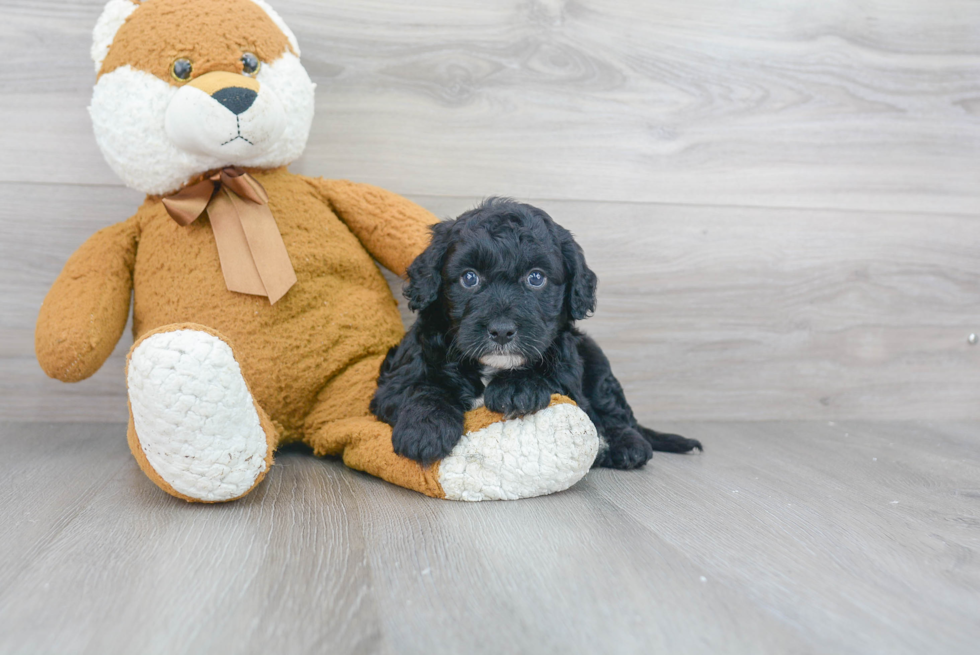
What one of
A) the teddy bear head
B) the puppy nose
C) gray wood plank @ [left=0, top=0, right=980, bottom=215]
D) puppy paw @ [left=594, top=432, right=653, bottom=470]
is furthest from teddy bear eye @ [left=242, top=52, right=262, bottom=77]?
puppy paw @ [left=594, top=432, right=653, bottom=470]

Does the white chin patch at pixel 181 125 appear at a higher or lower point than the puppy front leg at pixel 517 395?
higher

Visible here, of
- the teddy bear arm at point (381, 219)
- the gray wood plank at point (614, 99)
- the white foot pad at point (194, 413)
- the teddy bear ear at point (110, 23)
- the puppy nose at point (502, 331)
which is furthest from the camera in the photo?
the gray wood plank at point (614, 99)

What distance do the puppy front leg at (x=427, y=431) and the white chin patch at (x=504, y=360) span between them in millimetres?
109

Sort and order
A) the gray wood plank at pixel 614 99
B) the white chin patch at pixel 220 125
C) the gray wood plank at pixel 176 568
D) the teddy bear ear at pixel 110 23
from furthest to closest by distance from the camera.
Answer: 1. the gray wood plank at pixel 614 99
2. the teddy bear ear at pixel 110 23
3. the white chin patch at pixel 220 125
4. the gray wood plank at pixel 176 568

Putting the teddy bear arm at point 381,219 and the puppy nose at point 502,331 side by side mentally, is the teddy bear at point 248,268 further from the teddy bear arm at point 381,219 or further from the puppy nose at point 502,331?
the puppy nose at point 502,331

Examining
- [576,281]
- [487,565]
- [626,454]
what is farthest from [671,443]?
[487,565]

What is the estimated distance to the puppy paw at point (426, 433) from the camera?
118cm

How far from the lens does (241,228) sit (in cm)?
137

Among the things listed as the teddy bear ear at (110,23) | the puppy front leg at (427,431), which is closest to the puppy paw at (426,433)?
the puppy front leg at (427,431)

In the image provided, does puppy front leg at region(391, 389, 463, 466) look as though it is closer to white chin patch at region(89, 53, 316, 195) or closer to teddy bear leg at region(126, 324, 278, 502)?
teddy bear leg at region(126, 324, 278, 502)

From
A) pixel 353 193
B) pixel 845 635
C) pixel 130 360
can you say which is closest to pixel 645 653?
pixel 845 635

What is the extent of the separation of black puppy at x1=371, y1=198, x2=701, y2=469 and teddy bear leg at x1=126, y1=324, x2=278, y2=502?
0.87ft

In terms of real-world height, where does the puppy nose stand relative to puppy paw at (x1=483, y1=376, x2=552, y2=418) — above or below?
above

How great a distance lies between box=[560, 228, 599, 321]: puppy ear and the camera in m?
1.31
